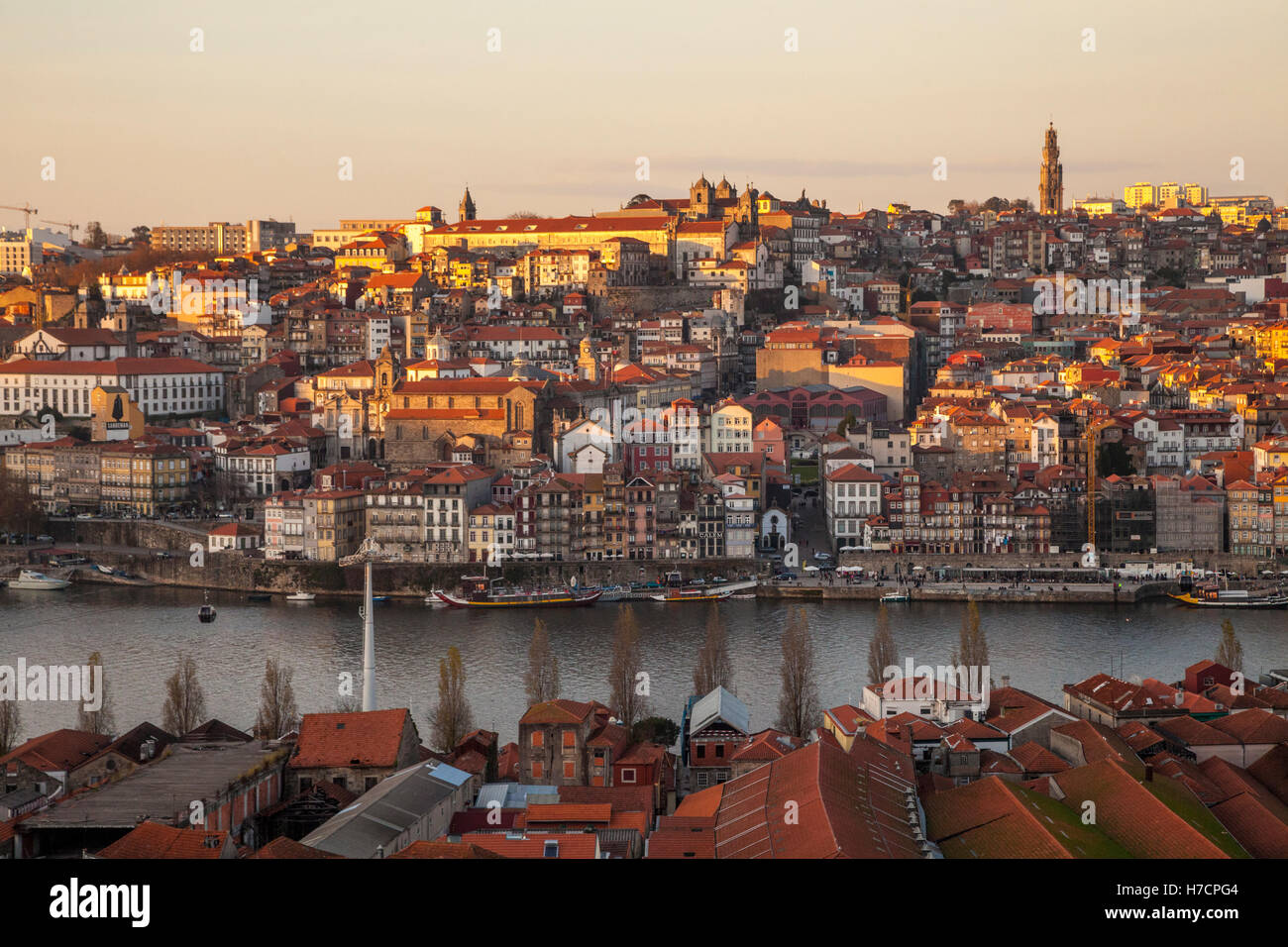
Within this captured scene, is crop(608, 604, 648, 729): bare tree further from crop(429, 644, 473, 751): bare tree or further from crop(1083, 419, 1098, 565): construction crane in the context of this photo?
crop(1083, 419, 1098, 565): construction crane

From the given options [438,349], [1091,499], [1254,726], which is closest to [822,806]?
[1254,726]


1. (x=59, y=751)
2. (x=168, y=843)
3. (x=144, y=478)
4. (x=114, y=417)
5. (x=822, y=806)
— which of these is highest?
(x=114, y=417)

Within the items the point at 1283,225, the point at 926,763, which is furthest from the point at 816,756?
the point at 1283,225

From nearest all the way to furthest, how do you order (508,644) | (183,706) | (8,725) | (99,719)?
(8,725) → (99,719) → (183,706) → (508,644)

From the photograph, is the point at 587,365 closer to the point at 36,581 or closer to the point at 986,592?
the point at 36,581

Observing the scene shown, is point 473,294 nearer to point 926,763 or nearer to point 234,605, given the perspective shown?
point 234,605

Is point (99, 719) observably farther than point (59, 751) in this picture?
Yes

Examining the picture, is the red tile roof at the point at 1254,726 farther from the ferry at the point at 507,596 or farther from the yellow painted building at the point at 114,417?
the yellow painted building at the point at 114,417
